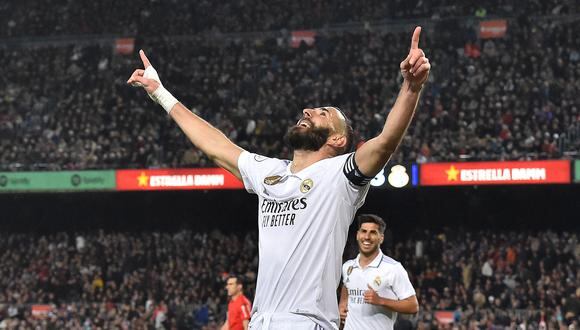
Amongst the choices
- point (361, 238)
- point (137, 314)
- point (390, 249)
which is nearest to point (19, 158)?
point (137, 314)

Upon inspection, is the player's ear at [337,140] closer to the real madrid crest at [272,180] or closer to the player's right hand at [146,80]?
the real madrid crest at [272,180]

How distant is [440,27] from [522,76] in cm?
373

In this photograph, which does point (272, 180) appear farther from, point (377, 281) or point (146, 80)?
point (377, 281)

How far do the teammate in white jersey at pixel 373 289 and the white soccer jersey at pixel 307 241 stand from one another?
12.7ft

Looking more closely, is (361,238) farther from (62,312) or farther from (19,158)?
(19,158)

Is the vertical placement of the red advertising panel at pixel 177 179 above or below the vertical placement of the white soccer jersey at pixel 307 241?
above

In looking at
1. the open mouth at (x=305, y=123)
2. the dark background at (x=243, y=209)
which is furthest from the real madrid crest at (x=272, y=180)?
the dark background at (x=243, y=209)

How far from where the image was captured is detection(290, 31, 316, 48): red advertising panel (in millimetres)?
31477

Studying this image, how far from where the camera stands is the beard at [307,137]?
181 inches

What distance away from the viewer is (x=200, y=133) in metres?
5.03

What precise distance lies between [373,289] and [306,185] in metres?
4.22

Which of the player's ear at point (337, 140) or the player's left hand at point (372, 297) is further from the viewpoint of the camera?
the player's left hand at point (372, 297)

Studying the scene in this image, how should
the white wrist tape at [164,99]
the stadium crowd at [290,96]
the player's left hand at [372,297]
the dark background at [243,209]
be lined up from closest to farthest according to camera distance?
the white wrist tape at [164,99]
the player's left hand at [372,297]
the stadium crowd at [290,96]
the dark background at [243,209]

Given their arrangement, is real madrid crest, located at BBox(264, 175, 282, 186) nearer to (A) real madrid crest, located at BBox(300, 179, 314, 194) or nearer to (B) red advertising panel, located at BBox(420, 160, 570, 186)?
(A) real madrid crest, located at BBox(300, 179, 314, 194)
